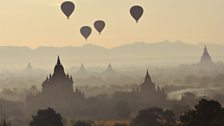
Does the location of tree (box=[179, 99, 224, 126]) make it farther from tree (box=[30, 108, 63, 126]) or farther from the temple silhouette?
the temple silhouette

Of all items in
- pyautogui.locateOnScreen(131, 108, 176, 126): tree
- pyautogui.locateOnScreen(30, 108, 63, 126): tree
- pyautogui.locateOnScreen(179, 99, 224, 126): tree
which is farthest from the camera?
pyautogui.locateOnScreen(131, 108, 176, 126): tree

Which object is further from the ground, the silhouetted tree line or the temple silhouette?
the temple silhouette

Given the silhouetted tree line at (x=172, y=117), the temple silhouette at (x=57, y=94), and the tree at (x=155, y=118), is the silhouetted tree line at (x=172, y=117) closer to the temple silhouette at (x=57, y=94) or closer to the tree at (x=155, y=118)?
the tree at (x=155, y=118)

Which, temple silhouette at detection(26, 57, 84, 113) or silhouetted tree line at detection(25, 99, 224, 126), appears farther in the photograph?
temple silhouette at detection(26, 57, 84, 113)

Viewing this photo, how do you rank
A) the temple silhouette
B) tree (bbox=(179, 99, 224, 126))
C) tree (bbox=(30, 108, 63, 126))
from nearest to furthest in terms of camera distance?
tree (bbox=(179, 99, 224, 126))
tree (bbox=(30, 108, 63, 126))
the temple silhouette

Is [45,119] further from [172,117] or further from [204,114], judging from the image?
[204,114]

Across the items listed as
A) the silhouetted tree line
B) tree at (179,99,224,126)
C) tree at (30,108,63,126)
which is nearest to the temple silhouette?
the silhouetted tree line

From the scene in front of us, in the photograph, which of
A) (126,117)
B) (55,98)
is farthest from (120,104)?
(55,98)

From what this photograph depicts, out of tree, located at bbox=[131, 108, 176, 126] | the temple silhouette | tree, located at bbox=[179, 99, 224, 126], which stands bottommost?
tree, located at bbox=[179, 99, 224, 126]
